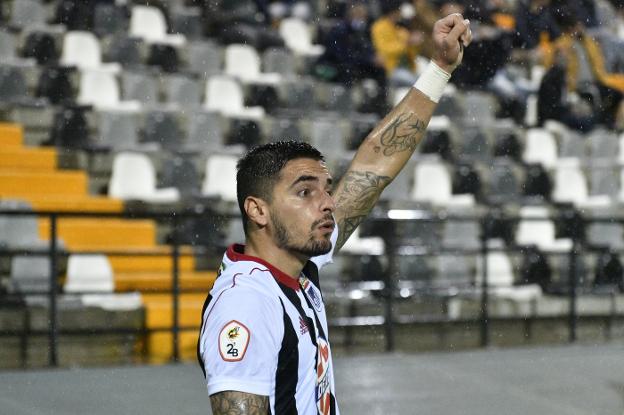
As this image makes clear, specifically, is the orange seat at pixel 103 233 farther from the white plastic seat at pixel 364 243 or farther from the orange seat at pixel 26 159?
the white plastic seat at pixel 364 243

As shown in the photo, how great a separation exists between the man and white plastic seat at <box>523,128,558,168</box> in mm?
10743

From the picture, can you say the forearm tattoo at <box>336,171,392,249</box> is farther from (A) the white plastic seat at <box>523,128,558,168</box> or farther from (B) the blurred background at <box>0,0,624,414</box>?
(A) the white plastic seat at <box>523,128,558,168</box>

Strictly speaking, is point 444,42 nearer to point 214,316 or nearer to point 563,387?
point 214,316

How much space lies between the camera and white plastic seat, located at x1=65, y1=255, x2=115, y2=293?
29.3 ft

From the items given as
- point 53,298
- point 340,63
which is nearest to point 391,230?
point 53,298

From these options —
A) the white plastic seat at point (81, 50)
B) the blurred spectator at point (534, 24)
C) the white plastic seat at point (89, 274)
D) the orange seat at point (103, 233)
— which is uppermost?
the blurred spectator at point (534, 24)

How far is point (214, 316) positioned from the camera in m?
2.72

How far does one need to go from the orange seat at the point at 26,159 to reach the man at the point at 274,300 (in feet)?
23.5

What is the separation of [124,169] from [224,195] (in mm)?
1071

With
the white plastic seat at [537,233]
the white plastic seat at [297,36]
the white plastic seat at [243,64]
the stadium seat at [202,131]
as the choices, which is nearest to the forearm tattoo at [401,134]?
the stadium seat at [202,131]

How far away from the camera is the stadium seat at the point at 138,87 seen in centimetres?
1162

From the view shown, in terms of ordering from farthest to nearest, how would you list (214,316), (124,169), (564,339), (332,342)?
1. (564,339)
2. (124,169)
3. (332,342)
4. (214,316)

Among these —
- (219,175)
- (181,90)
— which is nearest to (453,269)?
(219,175)

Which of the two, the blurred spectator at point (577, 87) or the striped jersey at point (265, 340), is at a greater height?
the blurred spectator at point (577, 87)
